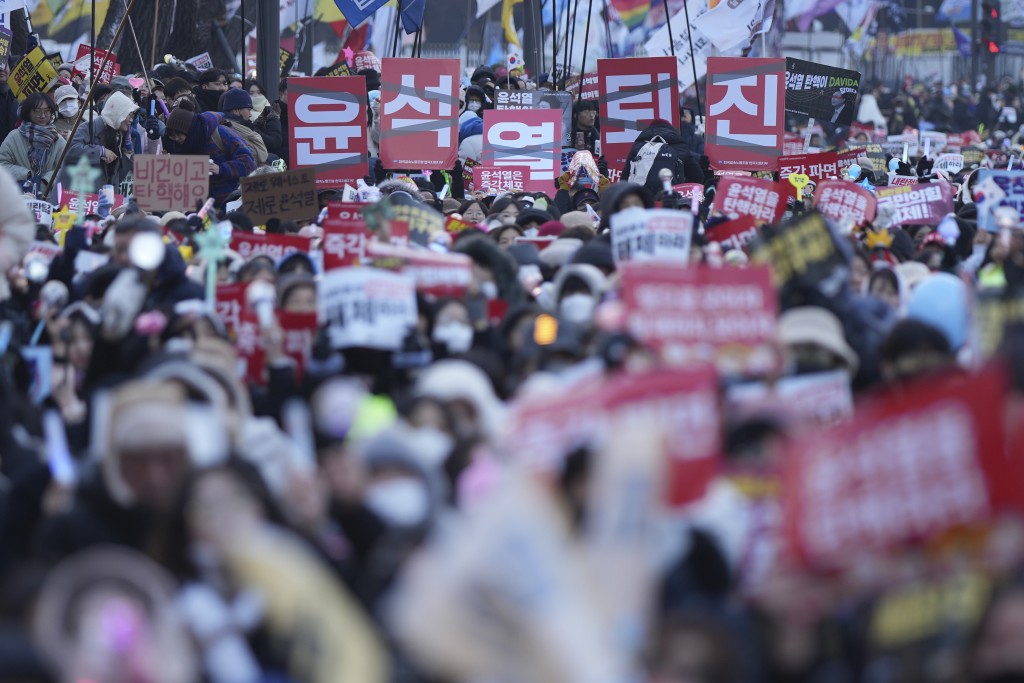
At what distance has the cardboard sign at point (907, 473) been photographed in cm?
438

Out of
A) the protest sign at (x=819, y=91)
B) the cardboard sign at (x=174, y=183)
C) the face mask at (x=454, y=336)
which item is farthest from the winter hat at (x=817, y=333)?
the protest sign at (x=819, y=91)

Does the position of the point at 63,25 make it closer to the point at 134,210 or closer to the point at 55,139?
the point at 55,139

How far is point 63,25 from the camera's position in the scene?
36219 mm

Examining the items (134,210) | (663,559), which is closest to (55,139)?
(134,210)

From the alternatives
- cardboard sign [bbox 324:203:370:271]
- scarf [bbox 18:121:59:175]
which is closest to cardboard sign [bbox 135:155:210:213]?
scarf [bbox 18:121:59:175]

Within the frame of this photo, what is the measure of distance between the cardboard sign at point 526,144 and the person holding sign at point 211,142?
2065 millimetres

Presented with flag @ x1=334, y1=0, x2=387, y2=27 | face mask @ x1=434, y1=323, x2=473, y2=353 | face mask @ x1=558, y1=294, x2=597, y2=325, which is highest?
flag @ x1=334, y1=0, x2=387, y2=27

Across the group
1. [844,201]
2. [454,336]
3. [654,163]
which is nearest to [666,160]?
[654,163]

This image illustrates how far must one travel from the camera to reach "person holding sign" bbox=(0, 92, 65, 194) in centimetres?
1515

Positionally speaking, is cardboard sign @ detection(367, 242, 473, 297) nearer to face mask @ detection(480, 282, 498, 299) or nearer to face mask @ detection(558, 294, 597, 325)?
face mask @ detection(480, 282, 498, 299)

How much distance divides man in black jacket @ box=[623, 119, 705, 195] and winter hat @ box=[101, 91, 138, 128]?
13.3 feet

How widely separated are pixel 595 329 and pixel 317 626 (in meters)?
2.75

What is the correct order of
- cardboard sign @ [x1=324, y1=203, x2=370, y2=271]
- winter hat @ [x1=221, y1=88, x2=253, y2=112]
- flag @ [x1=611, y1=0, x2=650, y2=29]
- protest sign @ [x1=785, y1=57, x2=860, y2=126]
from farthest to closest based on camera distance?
flag @ [x1=611, y1=0, x2=650, y2=29], protest sign @ [x1=785, y1=57, x2=860, y2=126], winter hat @ [x1=221, y1=88, x2=253, y2=112], cardboard sign @ [x1=324, y1=203, x2=370, y2=271]

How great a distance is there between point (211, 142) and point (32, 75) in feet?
12.5
